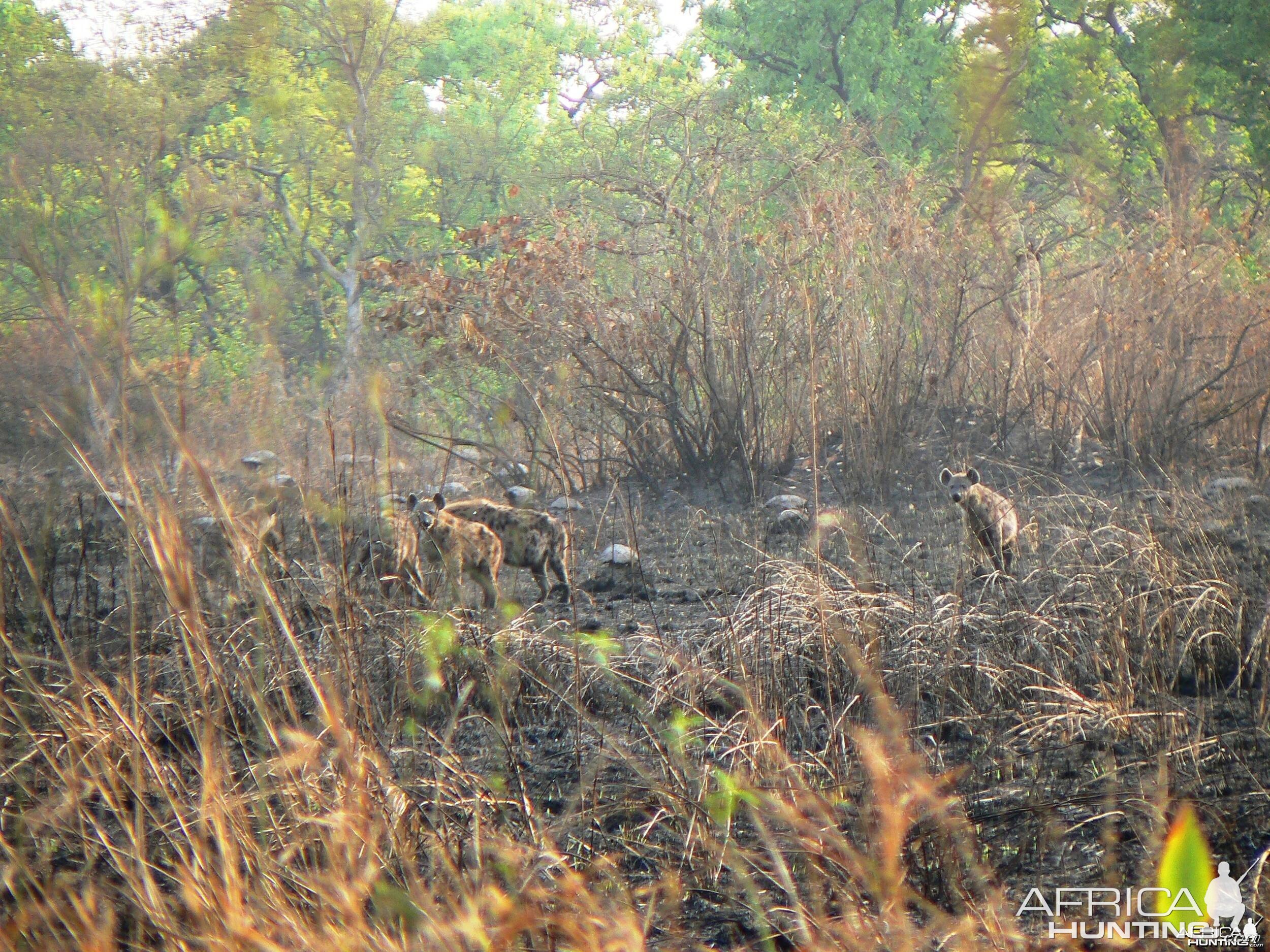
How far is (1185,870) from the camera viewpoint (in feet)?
12.5

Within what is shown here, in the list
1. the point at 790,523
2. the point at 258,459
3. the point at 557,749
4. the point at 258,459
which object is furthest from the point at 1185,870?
the point at 258,459

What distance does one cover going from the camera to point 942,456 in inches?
468

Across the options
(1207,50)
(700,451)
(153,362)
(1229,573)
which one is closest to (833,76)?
(1207,50)

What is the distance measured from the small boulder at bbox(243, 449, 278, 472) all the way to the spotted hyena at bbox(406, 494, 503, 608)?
5.95 m

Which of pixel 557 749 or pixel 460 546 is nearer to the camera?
pixel 557 749

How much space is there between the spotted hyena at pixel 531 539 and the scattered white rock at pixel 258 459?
5833mm

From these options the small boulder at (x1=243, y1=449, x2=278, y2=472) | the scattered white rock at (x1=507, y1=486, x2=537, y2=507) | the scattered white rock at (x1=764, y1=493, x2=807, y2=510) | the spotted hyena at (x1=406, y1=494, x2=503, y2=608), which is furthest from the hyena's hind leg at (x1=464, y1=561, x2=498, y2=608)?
the small boulder at (x1=243, y1=449, x2=278, y2=472)

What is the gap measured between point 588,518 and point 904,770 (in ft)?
22.5

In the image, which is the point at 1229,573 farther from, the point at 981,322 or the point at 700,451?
the point at 981,322

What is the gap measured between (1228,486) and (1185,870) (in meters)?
6.77

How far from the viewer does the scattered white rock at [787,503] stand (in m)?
10.4

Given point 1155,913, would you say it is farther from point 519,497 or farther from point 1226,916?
point 519,497

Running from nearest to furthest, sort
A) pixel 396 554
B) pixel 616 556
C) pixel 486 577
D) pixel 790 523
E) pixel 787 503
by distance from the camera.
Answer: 1. pixel 396 554
2. pixel 486 577
3. pixel 616 556
4. pixel 790 523
5. pixel 787 503

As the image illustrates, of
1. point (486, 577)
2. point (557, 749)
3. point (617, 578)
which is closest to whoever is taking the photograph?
point (557, 749)
